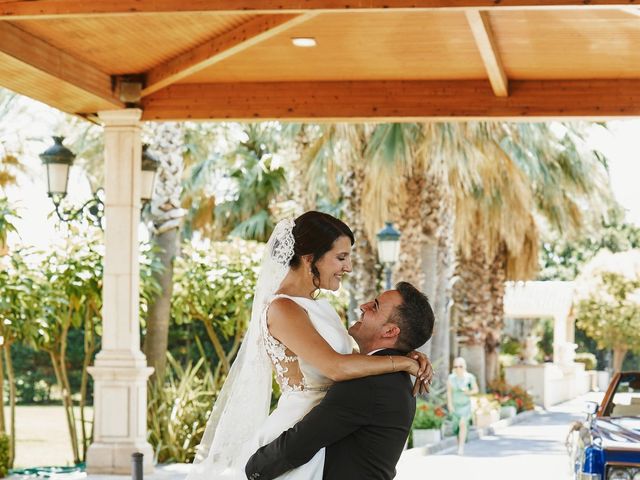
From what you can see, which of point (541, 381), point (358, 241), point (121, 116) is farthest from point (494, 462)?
point (541, 381)

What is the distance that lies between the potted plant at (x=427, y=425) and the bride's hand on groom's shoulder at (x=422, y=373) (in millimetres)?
18387

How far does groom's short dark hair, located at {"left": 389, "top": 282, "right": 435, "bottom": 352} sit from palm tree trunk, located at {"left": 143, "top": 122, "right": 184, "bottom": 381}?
15446mm

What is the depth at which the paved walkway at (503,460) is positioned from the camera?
61.8 feet

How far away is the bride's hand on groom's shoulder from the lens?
461 centimetres

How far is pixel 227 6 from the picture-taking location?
33.5 feet

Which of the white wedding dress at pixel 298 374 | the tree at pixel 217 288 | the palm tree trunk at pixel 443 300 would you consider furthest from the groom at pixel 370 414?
the palm tree trunk at pixel 443 300

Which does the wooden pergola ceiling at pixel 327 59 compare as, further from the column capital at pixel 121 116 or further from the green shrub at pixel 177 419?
the green shrub at pixel 177 419

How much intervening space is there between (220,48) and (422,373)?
30.0ft

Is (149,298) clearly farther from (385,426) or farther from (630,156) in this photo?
(630,156)

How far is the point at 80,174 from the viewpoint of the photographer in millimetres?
37906

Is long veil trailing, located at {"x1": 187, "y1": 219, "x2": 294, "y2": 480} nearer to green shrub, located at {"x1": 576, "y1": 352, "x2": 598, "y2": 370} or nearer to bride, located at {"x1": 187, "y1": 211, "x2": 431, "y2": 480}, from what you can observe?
bride, located at {"x1": 187, "y1": 211, "x2": 431, "y2": 480}

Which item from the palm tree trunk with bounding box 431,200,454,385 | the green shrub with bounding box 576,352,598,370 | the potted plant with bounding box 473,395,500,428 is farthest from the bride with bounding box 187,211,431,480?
the green shrub with bounding box 576,352,598,370

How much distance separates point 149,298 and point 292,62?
20.4ft

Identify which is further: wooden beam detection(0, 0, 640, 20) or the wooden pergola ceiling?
the wooden pergola ceiling
